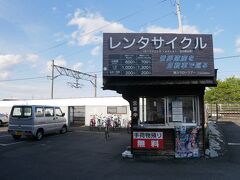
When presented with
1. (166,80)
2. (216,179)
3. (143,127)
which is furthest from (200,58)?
(216,179)

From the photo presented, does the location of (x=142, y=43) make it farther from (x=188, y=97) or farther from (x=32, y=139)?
(x=32, y=139)

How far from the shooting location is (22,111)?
53.2 feet

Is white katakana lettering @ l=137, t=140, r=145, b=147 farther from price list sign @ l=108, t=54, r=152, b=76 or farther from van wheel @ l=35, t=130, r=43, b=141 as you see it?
van wheel @ l=35, t=130, r=43, b=141

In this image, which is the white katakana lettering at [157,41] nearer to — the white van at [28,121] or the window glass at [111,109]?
the white van at [28,121]

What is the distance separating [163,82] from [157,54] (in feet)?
3.42

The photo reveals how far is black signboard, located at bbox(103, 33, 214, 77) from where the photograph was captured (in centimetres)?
1041

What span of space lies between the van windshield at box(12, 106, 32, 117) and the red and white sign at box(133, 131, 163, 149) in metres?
7.29

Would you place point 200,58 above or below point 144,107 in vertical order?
above

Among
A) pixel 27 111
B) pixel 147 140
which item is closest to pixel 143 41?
pixel 147 140

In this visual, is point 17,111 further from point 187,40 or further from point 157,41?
point 187,40

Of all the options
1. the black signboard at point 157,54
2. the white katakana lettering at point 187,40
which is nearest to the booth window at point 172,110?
the black signboard at point 157,54

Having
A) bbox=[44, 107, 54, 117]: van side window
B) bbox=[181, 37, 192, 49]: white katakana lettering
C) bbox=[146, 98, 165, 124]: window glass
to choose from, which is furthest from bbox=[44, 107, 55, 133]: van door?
bbox=[181, 37, 192, 49]: white katakana lettering

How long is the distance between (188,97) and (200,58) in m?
1.56

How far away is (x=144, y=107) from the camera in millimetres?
11508
